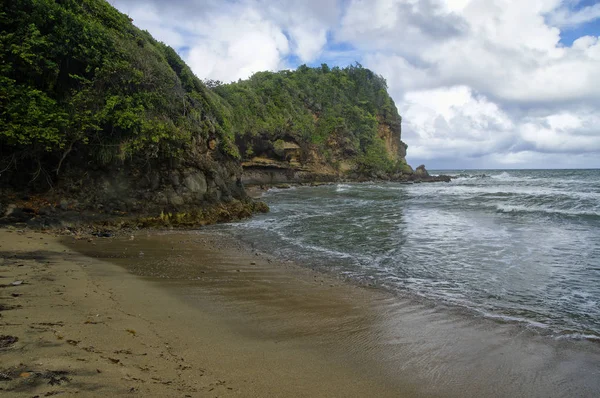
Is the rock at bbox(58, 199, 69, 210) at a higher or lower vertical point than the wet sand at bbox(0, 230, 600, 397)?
higher

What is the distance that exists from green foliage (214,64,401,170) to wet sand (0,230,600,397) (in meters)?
39.1

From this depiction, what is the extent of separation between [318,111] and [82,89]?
2123 inches

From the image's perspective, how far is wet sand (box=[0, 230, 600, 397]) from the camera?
294cm

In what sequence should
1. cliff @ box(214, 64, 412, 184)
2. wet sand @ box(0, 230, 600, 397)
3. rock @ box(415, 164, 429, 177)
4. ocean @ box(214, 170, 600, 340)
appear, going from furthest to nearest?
rock @ box(415, 164, 429, 177) → cliff @ box(214, 64, 412, 184) → ocean @ box(214, 170, 600, 340) → wet sand @ box(0, 230, 600, 397)

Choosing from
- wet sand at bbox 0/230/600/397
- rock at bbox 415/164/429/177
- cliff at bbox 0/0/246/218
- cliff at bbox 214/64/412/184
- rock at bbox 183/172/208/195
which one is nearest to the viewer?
wet sand at bbox 0/230/600/397

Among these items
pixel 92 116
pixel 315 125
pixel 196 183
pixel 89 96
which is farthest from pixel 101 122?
pixel 315 125

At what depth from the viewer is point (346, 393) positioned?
10.4ft

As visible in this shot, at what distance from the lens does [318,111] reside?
6334 cm

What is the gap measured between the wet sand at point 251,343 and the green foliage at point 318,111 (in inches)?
1538

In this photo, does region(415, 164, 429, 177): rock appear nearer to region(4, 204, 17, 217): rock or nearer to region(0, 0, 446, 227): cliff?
region(0, 0, 446, 227): cliff

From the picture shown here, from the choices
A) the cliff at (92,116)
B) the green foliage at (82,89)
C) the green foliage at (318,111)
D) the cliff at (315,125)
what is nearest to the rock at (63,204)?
the cliff at (92,116)

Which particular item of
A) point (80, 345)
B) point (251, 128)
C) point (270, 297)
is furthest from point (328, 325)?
point (251, 128)

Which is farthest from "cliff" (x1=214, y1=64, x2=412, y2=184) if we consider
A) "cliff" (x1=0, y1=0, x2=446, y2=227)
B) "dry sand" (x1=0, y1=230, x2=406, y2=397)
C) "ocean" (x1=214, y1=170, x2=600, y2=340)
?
"dry sand" (x1=0, y1=230, x2=406, y2=397)

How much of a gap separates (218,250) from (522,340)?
24.4 ft
